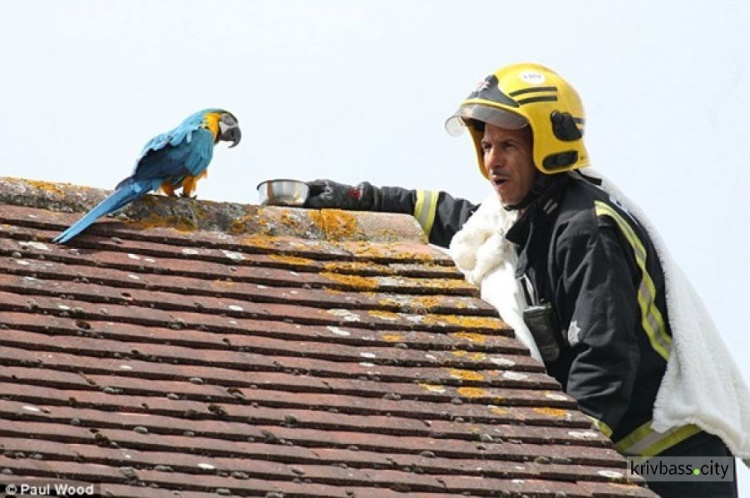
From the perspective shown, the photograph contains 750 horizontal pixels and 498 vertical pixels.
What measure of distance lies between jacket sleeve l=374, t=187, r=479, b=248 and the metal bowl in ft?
2.42

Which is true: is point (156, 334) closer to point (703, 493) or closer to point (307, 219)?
point (307, 219)

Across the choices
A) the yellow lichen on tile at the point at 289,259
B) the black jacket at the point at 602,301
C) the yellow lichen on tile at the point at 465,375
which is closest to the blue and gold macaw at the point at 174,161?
the yellow lichen on tile at the point at 289,259

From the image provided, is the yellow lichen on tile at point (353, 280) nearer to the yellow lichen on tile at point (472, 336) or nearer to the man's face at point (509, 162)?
the yellow lichen on tile at point (472, 336)

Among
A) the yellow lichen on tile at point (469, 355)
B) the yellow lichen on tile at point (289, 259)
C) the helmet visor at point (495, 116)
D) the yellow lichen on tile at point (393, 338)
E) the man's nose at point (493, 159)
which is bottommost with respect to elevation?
the yellow lichen on tile at point (469, 355)

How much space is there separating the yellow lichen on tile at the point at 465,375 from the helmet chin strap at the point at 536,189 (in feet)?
5.02

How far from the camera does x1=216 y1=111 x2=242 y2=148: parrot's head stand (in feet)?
31.2

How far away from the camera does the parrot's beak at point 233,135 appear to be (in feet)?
31.4

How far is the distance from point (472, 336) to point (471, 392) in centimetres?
45

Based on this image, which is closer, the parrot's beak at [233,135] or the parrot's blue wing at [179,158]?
the parrot's blue wing at [179,158]

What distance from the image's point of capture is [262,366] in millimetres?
7309

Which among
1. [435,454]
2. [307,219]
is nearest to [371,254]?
[307,219]

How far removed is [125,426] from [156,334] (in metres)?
0.78

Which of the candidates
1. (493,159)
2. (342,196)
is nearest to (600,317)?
(493,159)

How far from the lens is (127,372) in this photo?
7.00m
